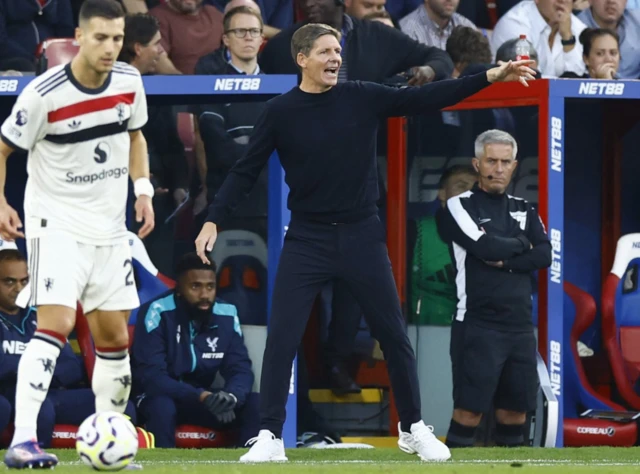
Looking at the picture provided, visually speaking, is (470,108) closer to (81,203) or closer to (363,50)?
(363,50)

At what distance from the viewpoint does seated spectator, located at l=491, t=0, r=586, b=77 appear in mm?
10188

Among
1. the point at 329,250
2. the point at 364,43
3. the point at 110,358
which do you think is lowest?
the point at 110,358

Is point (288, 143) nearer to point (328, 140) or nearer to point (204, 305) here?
point (328, 140)

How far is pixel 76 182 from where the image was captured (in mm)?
6453

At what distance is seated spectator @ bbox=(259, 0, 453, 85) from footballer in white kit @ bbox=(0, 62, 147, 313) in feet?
8.93

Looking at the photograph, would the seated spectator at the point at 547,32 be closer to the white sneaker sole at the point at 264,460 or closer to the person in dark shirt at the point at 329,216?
the person in dark shirt at the point at 329,216

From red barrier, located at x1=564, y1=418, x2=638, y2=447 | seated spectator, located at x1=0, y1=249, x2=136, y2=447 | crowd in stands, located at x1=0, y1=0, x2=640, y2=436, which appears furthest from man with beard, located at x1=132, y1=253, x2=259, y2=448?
red barrier, located at x1=564, y1=418, x2=638, y2=447

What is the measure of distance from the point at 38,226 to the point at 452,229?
9.52ft

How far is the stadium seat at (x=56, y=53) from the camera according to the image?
8.73 metres

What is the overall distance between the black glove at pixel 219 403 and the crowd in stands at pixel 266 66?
100cm

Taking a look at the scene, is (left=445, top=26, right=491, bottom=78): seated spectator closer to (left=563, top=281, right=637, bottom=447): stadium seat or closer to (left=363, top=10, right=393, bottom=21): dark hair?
(left=363, top=10, right=393, bottom=21): dark hair

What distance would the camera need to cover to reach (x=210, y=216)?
275 inches

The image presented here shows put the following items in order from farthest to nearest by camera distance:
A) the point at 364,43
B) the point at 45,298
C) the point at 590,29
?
the point at 590,29 < the point at 364,43 < the point at 45,298

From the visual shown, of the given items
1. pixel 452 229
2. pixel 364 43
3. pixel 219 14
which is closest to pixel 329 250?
pixel 452 229
